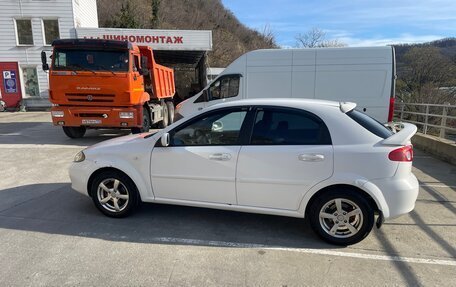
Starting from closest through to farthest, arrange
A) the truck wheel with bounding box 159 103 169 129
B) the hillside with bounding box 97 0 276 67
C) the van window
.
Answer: the van window, the truck wheel with bounding box 159 103 169 129, the hillside with bounding box 97 0 276 67

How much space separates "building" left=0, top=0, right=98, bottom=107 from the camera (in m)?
21.8

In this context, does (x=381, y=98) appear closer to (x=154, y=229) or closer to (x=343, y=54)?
(x=343, y=54)

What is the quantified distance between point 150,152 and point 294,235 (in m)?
2.03

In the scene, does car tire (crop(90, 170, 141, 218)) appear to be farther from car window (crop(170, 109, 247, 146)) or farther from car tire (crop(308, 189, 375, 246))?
car tire (crop(308, 189, 375, 246))

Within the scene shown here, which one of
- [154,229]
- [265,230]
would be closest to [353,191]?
[265,230]

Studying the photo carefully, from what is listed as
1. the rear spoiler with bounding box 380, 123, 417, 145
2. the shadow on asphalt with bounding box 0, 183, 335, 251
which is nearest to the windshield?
the shadow on asphalt with bounding box 0, 183, 335, 251

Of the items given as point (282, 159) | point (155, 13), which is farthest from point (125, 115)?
point (155, 13)

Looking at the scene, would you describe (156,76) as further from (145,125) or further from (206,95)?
(206,95)

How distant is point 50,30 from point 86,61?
1525 centimetres

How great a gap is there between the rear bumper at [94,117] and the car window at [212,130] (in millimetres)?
6190

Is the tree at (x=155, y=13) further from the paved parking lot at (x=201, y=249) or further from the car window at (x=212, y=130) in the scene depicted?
the car window at (x=212, y=130)

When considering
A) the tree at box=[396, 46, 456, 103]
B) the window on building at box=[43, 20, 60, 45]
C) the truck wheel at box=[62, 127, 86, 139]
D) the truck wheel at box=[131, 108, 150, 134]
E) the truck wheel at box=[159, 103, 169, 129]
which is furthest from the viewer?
the tree at box=[396, 46, 456, 103]

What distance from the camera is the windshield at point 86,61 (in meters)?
9.64

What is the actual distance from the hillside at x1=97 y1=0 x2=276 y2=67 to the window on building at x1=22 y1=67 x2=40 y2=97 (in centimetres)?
1197
